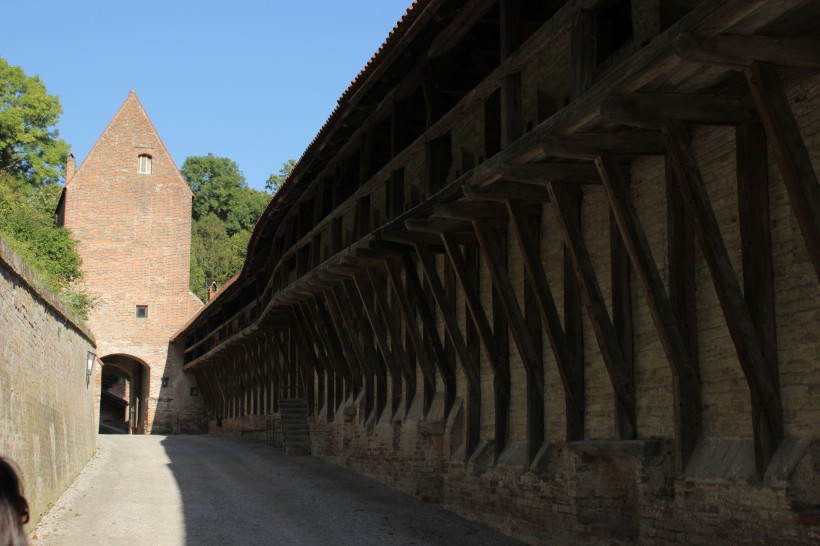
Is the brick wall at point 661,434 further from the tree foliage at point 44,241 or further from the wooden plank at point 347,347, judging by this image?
the tree foliage at point 44,241

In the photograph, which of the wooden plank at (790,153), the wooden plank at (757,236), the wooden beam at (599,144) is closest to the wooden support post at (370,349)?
the wooden beam at (599,144)

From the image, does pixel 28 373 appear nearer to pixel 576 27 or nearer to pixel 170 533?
pixel 170 533

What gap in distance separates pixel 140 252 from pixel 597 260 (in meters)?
31.4

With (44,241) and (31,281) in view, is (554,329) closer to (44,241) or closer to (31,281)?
(31,281)

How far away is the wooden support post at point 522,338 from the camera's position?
10.5 meters

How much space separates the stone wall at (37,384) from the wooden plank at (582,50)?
18.2 feet

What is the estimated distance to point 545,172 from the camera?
920cm

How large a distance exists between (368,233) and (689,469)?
7.49m

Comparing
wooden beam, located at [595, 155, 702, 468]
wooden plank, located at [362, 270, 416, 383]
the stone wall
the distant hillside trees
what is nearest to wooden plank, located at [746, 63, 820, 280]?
wooden beam, located at [595, 155, 702, 468]

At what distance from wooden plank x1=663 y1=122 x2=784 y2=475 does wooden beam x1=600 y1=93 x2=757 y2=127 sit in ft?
1.03

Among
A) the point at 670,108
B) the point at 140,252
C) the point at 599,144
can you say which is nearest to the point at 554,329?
the point at 599,144

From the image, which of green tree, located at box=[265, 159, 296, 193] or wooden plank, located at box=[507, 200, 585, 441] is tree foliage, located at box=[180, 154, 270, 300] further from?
wooden plank, located at box=[507, 200, 585, 441]

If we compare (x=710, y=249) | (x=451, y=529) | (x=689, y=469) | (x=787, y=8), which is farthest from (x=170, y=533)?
(x=787, y=8)

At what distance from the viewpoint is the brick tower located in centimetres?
3794
